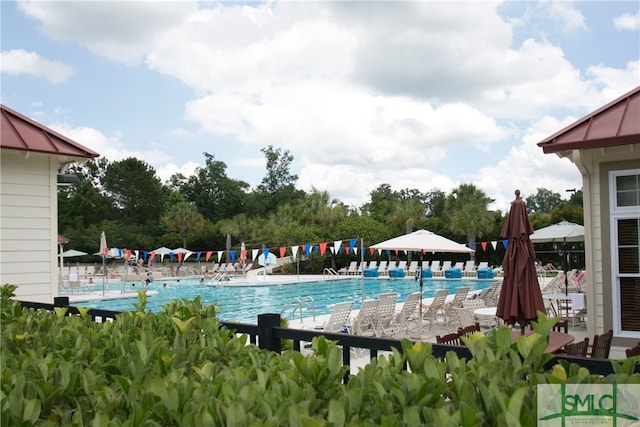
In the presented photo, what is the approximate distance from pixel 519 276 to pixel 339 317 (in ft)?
12.3

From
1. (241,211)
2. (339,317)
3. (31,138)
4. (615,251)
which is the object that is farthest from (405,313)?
(241,211)

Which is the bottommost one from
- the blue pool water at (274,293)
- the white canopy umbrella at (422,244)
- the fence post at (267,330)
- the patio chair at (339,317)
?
the blue pool water at (274,293)

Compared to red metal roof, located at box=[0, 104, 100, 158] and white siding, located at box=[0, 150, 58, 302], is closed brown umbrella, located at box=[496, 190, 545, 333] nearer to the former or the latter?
red metal roof, located at box=[0, 104, 100, 158]

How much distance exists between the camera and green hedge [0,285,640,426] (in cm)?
149

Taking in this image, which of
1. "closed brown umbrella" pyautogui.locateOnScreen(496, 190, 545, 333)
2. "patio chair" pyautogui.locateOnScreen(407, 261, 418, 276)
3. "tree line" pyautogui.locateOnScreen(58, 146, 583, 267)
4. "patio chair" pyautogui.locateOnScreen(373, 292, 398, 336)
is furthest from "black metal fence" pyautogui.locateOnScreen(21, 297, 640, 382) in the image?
"tree line" pyautogui.locateOnScreen(58, 146, 583, 267)

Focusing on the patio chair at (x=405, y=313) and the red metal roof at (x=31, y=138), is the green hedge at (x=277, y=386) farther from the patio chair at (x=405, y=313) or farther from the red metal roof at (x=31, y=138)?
the patio chair at (x=405, y=313)

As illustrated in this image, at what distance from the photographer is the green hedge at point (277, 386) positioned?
4.87 ft

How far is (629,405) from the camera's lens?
1.55 metres

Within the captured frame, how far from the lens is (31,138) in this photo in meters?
7.07

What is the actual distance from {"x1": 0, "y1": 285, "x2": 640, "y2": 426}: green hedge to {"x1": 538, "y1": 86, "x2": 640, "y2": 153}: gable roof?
18.6ft

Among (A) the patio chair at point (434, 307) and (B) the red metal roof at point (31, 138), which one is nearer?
(B) the red metal roof at point (31, 138)

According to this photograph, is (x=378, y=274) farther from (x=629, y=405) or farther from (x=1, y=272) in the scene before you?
(x=629, y=405)

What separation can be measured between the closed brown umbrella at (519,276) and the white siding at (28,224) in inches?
237
